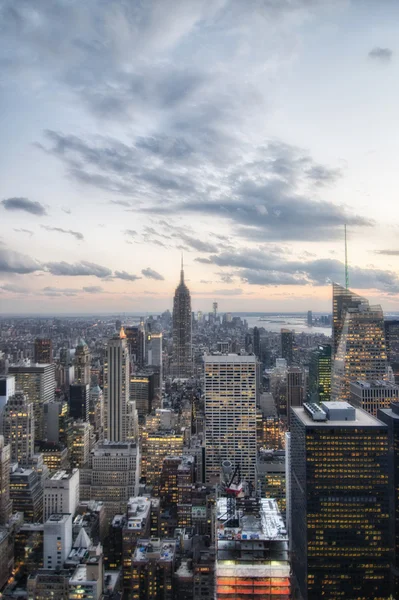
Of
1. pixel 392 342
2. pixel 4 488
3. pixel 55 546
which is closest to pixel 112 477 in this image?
pixel 4 488

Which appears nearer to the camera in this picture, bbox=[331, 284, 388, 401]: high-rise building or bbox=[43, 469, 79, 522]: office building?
bbox=[43, 469, 79, 522]: office building

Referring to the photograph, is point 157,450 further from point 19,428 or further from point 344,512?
point 344,512

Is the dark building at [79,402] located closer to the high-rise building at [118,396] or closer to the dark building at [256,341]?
the high-rise building at [118,396]

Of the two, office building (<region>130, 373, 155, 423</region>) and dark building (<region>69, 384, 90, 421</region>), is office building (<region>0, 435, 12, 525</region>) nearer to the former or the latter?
dark building (<region>69, 384, 90, 421</region>)

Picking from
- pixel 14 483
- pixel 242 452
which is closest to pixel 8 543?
pixel 14 483

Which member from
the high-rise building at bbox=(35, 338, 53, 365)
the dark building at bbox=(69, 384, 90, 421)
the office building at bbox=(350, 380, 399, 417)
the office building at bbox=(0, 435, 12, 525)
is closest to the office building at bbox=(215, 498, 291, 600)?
the office building at bbox=(0, 435, 12, 525)

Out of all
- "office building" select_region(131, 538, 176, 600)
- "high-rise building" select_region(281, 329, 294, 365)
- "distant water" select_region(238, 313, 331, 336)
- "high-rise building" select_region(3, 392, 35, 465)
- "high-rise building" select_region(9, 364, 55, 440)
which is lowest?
"office building" select_region(131, 538, 176, 600)

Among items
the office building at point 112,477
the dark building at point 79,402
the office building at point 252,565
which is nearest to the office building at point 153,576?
the office building at point 252,565

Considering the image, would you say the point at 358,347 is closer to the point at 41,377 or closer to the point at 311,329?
the point at 311,329
